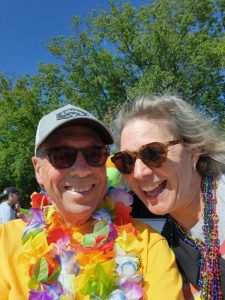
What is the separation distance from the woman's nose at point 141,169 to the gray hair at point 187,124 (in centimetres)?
27

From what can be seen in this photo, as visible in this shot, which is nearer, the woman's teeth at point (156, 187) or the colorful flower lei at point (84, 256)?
the colorful flower lei at point (84, 256)

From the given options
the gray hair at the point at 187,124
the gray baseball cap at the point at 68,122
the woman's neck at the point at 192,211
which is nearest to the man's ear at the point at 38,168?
the gray baseball cap at the point at 68,122

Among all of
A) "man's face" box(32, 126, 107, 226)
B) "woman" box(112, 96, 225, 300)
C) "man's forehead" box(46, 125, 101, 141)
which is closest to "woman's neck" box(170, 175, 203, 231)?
"woman" box(112, 96, 225, 300)

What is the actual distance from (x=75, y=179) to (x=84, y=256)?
430 mm

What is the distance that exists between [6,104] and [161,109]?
21904 millimetres

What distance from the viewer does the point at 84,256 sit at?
6.88ft

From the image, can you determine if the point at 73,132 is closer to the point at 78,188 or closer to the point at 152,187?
the point at 78,188

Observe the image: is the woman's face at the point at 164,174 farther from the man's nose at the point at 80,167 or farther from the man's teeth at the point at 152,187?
the man's nose at the point at 80,167

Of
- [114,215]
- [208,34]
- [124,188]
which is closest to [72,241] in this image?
[114,215]

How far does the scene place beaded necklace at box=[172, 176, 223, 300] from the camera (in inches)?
79.4

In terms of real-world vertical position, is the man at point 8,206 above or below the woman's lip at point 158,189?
below

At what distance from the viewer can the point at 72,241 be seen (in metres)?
2.21

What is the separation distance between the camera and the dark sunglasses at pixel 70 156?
2199 millimetres

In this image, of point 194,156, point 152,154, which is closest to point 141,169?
point 152,154
